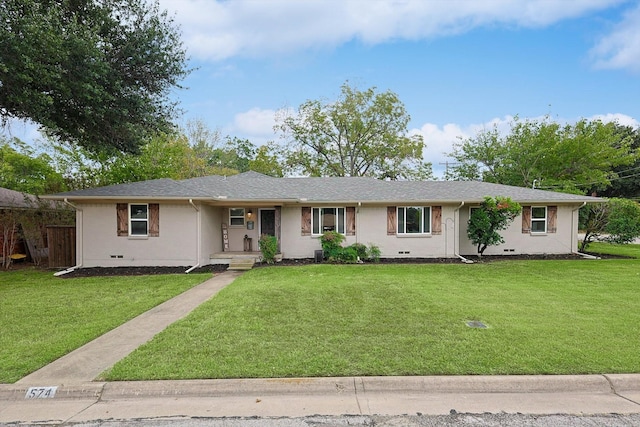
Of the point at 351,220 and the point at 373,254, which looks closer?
the point at 373,254

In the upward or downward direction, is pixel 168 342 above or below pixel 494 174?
below

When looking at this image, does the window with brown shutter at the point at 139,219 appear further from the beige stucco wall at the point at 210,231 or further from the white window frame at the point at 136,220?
the beige stucco wall at the point at 210,231

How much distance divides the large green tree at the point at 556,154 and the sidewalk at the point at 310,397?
66.0 ft

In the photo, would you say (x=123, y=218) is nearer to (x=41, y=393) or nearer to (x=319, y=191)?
(x=319, y=191)

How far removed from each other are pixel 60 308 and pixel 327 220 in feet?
30.7

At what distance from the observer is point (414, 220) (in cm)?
1388

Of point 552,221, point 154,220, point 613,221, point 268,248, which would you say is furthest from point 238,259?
point 613,221

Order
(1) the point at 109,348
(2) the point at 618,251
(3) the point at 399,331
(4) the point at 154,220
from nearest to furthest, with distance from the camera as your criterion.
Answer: (1) the point at 109,348 < (3) the point at 399,331 < (4) the point at 154,220 < (2) the point at 618,251

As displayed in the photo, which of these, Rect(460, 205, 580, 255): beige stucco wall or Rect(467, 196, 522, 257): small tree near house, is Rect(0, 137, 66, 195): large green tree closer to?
Rect(467, 196, 522, 257): small tree near house

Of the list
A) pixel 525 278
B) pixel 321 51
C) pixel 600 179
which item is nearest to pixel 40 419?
pixel 525 278

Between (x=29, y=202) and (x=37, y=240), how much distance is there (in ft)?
5.30

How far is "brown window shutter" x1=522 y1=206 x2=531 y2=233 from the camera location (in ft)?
47.4

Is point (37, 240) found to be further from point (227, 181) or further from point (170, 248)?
point (227, 181)

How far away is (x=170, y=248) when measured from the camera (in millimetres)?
12102
